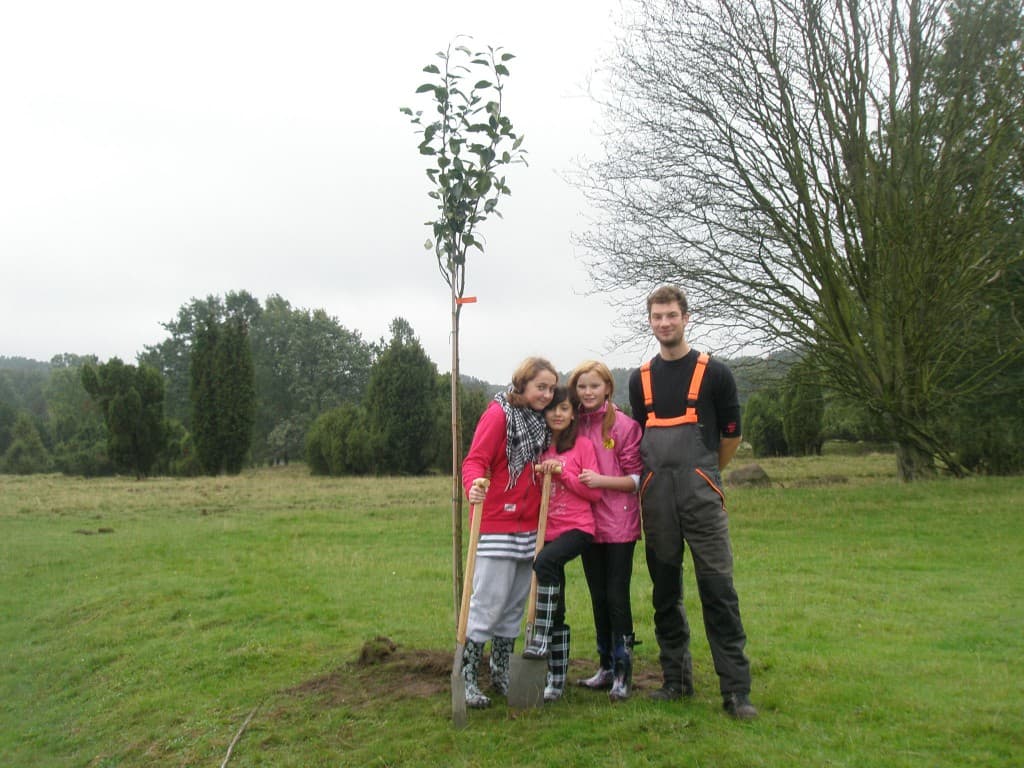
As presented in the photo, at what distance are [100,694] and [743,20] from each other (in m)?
16.0

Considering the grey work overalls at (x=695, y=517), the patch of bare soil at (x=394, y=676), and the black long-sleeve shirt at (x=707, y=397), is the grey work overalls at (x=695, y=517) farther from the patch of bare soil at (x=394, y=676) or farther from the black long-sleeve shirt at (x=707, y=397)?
the patch of bare soil at (x=394, y=676)

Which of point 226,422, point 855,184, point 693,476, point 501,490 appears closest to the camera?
point 693,476

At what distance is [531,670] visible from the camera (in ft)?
15.8

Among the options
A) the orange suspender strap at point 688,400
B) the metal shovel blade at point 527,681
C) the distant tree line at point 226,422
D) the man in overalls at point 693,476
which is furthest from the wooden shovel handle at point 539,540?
the distant tree line at point 226,422

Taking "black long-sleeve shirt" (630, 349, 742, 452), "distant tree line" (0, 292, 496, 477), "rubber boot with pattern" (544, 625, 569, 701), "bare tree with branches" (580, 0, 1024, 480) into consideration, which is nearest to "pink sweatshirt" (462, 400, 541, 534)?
"rubber boot with pattern" (544, 625, 569, 701)

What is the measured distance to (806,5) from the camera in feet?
56.6

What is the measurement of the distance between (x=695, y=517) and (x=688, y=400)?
1.98 ft

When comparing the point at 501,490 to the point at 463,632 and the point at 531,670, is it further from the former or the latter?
the point at 531,670

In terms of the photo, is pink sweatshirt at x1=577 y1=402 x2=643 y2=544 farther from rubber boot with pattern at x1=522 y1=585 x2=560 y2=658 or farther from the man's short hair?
the man's short hair

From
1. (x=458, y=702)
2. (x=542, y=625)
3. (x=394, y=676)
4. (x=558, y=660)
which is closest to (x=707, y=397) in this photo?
(x=542, y=625)

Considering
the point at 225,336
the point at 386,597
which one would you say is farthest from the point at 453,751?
the point at 225,336

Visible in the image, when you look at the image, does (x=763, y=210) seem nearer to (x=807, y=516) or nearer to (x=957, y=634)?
(x=807, y=516)

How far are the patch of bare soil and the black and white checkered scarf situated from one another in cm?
143

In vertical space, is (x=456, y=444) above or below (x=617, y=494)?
above
